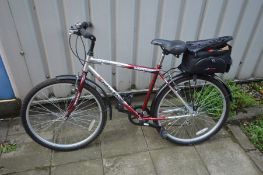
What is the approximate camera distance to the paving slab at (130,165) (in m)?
3.09

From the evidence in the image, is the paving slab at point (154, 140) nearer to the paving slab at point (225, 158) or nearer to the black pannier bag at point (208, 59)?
the paving slab at point (225, 158)

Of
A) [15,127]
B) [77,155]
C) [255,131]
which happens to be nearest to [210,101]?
[255,131]

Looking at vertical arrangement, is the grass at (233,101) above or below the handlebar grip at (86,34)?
below

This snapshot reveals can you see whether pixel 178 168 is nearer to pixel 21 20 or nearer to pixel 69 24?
pixel 69 24

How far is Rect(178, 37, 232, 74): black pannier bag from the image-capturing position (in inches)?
109

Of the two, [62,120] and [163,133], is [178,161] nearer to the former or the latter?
[163,133]

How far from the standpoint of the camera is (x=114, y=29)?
343cm

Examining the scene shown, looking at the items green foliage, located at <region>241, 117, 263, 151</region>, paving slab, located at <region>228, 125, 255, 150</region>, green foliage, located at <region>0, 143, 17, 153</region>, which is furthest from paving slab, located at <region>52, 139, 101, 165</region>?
green foliage, located at <region>241, 117, 263, 151</region>

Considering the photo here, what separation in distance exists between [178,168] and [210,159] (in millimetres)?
496

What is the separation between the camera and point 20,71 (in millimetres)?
3455

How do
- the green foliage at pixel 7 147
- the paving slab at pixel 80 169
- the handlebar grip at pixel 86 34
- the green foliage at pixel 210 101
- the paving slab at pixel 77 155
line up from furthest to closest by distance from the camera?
the green foliage at pixel 210 101 → the green foliage at pixel 7 147 → the paving slab at pixel 77 155 → the paving slab at pixel 80 169 → the handlebar grip at pixel 86 34

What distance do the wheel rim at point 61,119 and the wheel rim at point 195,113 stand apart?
3.56ft

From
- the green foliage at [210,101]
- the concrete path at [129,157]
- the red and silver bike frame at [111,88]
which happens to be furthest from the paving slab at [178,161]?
the green foliage at [210,101]

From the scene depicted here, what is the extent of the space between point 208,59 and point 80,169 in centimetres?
212
